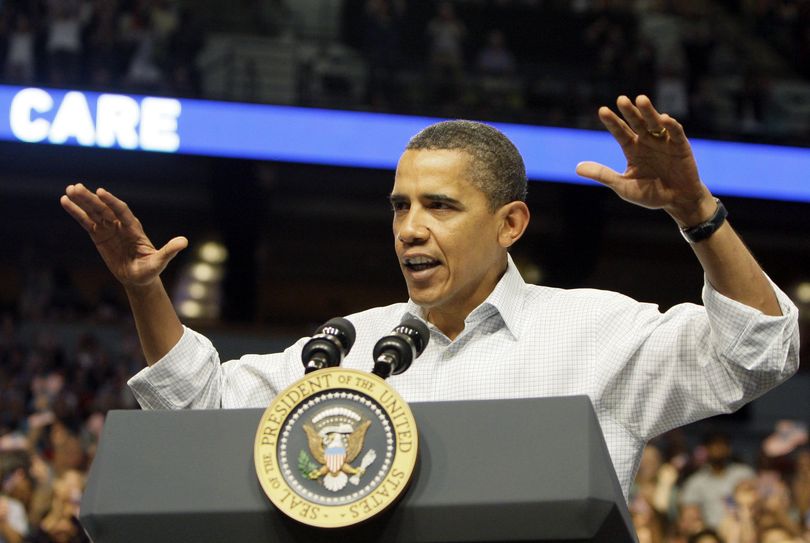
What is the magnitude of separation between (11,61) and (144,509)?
9.13m

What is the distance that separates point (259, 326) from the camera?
455 inches

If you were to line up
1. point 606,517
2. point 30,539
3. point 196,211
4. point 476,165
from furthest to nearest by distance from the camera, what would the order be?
point 196,211 < point 30,539 < point 476,165 < point 606,517

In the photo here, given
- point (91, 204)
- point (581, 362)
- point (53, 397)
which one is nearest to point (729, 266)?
point (581, 362)

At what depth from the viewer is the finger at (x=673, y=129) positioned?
1664 millimetres

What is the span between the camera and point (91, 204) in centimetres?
189

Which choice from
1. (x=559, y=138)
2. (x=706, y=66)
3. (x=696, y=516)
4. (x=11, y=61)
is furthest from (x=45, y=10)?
(x=696, y=516)

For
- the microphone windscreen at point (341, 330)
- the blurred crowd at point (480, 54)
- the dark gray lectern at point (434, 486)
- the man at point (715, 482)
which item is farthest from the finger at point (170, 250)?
the blurred crowd at point (480, 54)

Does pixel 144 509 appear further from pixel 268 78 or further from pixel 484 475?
pixel 268 78

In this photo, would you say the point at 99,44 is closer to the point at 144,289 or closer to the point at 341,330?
the point at 144,289

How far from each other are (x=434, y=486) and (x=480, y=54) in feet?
34.1

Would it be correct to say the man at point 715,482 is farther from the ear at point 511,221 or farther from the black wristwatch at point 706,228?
the black wristwatch at point 706,228

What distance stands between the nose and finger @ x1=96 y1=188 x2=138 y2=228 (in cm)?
39

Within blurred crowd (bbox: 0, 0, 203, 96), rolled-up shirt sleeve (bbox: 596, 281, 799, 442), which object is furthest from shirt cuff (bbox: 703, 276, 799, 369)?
blurred crowd (bbox: 0, 0, 203, 96)

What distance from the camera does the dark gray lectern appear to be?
147 centimetres
